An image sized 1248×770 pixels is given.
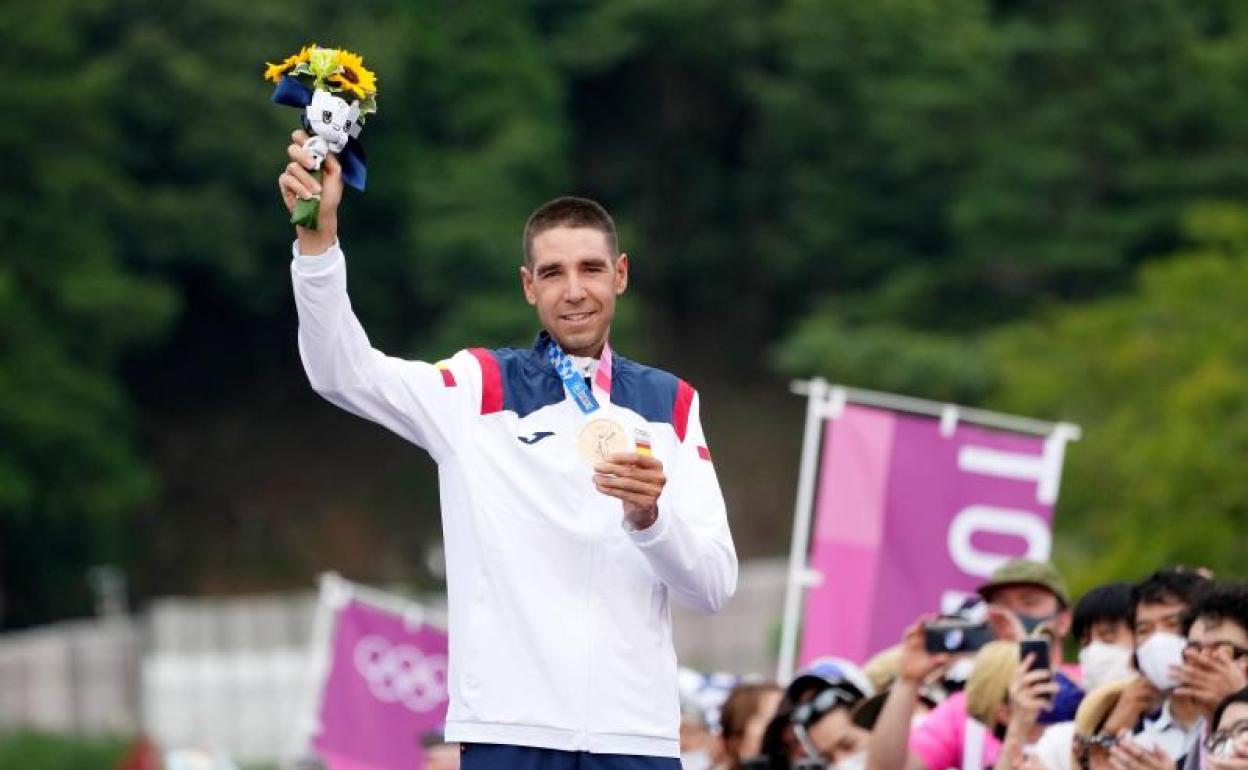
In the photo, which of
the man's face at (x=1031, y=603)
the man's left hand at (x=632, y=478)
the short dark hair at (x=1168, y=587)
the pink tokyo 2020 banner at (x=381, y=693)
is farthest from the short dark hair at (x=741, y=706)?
the pink tokyo 2020 banner at (x=381, y=693)

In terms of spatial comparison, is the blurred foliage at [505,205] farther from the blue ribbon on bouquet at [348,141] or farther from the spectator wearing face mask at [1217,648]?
the blue ribbon on bouquet at [348,141]

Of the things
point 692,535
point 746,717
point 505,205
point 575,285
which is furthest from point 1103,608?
point 505,205

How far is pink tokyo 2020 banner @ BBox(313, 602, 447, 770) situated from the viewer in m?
16.3

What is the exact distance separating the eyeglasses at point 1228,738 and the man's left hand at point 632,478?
68.2 inches

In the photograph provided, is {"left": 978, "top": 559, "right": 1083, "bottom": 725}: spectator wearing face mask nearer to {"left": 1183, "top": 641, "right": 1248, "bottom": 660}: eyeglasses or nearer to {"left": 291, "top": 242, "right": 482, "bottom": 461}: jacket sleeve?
{"left": 1183, "top": 641, "right": 1248, "bottom": 660}: eyeglasses

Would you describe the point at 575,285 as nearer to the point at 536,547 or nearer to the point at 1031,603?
the point at 536,547

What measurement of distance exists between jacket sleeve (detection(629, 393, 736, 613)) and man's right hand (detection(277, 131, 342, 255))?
0.85m

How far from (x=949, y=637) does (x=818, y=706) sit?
1194mm

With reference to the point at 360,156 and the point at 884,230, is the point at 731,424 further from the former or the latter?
the point at 360,156

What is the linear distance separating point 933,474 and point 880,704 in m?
3.41

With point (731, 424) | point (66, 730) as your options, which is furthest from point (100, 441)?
point (731, 424)

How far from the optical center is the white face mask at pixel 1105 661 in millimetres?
8891

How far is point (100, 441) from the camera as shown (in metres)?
53.3

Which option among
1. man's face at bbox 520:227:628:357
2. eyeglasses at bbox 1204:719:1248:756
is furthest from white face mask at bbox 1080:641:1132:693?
man's face at bbox 520:227:628:357
